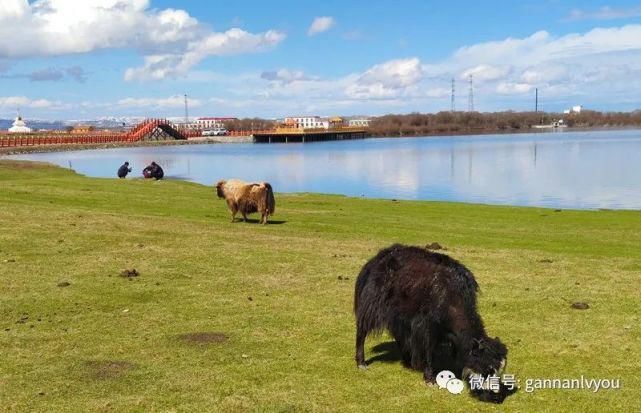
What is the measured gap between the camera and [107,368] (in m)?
8.52

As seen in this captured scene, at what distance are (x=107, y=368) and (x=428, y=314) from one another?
410cm

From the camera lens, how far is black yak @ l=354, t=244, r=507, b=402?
752cm

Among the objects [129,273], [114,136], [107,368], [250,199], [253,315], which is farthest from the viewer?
[114,136]

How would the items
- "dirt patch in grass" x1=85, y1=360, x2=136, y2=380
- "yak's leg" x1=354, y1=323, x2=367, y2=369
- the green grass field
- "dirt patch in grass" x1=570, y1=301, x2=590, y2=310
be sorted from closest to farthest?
the green grass field → "dirt patch in grass" x1=85, y1=360, x2=136, y2=380 → "yak's leg" x1=354, y1=323, x2=367, y2=369 → "dirt patch in grass" x1=570, y1=301, x2=590, y2=310

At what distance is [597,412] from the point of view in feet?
23.4

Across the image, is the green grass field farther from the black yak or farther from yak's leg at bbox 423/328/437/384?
the black yak

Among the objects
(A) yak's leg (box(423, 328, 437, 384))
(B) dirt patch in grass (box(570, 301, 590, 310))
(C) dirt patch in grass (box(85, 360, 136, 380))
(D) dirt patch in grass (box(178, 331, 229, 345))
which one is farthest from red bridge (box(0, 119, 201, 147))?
(A) yak's leg (box(423, 328, 437, 384))

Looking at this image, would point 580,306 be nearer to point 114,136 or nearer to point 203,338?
point 203,338

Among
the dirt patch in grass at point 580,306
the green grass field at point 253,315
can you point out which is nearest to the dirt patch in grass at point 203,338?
the green grass field at point 253,315

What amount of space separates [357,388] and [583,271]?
8.78 metres

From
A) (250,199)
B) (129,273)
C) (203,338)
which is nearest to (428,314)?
(203,338)

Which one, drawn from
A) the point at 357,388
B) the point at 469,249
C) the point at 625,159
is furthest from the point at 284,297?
the point at 625,159

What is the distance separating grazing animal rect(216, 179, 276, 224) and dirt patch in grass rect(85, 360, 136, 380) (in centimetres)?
1499

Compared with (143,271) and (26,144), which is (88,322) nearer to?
(143,271)
